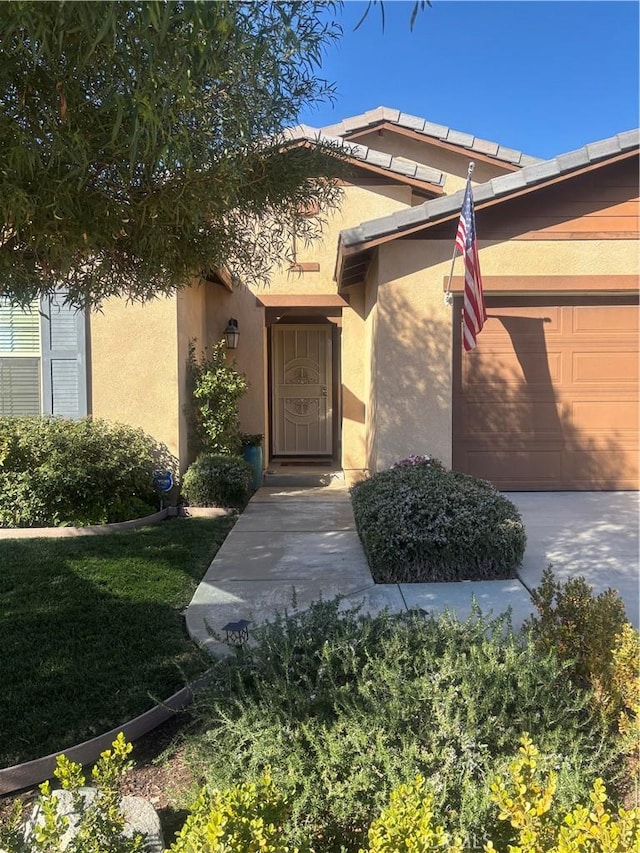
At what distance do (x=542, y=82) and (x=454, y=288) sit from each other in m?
2.86

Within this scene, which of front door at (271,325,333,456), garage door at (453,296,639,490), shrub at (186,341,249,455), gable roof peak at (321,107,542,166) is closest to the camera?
garage door at (453,296,639,490)

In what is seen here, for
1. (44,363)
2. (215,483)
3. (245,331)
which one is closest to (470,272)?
(215,483)

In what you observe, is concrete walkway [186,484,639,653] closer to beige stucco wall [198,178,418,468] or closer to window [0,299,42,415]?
beige stucco wall [198,178,418,468]

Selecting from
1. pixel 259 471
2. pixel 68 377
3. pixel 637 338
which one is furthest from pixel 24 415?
pixel 637 338

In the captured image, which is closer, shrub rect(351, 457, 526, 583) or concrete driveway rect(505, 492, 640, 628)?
concrete driveway rect(505, 492, 640, 628)

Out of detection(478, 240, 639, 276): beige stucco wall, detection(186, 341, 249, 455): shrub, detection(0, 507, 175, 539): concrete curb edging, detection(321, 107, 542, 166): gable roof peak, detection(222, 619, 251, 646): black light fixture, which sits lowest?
detection(0, 507, 175, 539): concrete curb edging

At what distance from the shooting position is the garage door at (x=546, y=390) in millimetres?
7547

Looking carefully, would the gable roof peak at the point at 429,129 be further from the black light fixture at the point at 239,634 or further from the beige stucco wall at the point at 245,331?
the black light fixture at the point at 239,634

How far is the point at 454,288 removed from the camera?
288 inches

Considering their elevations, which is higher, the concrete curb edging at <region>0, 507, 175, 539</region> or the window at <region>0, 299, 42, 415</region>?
the window at <region>0, 299, 42, 415</region>

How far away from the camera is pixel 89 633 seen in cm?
403

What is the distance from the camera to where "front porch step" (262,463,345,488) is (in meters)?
9.88

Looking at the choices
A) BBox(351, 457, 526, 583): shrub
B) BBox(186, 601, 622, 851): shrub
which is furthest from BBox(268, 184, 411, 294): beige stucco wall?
BBox(186, 601, 622, 851): shrub

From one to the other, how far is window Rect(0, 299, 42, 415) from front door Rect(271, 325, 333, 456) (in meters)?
5.07
